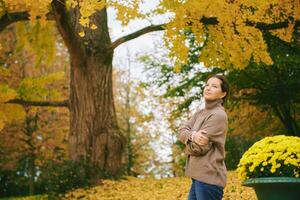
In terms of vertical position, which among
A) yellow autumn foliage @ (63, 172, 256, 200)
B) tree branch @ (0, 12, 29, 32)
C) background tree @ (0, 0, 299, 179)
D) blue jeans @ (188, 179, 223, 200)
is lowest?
yellow autumn foliage @ (63, 172, 256, 200)

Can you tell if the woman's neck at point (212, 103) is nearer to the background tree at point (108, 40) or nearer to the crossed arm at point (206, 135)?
the crossed arm at point (206, 135)

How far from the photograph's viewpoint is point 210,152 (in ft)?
10.3

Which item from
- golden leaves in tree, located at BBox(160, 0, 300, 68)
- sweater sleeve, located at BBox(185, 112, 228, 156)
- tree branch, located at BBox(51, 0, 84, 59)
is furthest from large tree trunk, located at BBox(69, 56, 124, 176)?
sweater sleeve, located at BBox(185, 112, 228, 156)

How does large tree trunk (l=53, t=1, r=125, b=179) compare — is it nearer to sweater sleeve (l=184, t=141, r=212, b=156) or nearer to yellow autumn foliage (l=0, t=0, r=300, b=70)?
yellow autumn foliage (l=0, t=0, r=300, b=70)

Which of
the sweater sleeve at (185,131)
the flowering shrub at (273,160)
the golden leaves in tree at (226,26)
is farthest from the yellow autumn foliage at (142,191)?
the sweater sleeve at (185,131)

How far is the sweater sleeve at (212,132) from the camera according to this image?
3092mm

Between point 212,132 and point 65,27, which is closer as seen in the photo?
point 212,132

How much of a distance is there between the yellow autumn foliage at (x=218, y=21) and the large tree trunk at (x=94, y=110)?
251cm

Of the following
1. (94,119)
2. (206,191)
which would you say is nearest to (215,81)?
(206,191)

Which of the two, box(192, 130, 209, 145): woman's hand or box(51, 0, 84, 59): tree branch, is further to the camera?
box(51, 0, 84, 59): tree branch

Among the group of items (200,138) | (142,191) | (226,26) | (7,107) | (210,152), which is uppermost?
(226,26)

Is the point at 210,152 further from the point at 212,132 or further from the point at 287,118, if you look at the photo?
the point at 287,118

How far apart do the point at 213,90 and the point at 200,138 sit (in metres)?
0.42

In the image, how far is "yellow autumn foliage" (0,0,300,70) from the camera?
275 inches
